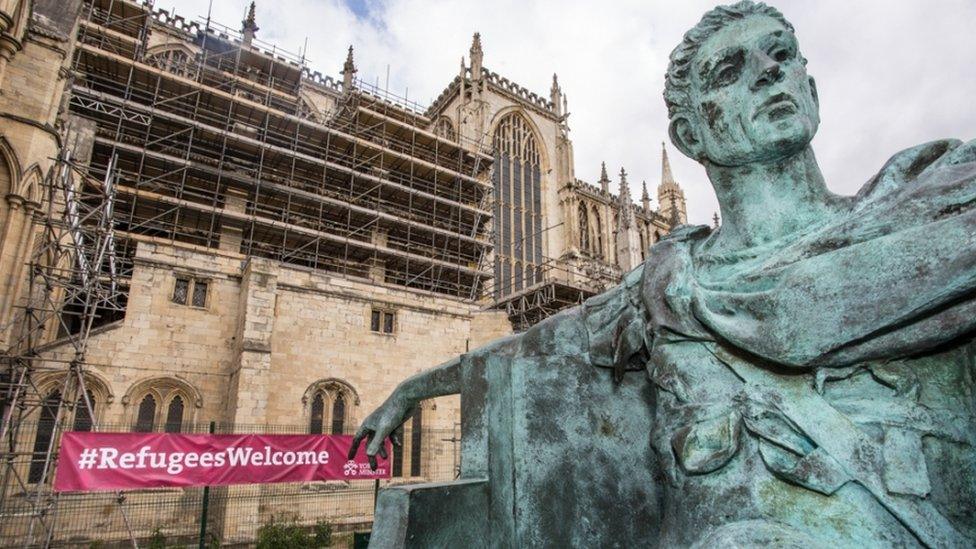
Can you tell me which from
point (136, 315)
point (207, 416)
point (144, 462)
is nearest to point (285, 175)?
point (136, 315)

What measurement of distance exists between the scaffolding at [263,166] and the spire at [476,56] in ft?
25.7

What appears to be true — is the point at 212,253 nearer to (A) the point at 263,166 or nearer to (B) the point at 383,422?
(A) the point at 263,166

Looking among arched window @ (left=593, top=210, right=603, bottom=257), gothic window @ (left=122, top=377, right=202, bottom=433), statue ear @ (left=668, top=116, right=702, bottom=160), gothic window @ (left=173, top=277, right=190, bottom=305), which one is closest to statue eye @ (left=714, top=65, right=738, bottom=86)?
statue ear @ (left=668, top=116, right=702, bottom=160)

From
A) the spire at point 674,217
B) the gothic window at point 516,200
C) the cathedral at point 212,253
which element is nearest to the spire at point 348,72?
the cathedral at point 212,253

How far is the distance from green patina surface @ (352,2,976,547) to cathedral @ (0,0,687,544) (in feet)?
39.4

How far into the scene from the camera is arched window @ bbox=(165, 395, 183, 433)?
13438mm

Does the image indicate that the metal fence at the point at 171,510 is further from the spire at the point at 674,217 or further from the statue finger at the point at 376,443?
the spire at the point at 674,217

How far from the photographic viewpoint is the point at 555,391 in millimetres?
1442

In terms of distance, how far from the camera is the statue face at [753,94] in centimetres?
128

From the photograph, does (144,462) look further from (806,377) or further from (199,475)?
(806,377)

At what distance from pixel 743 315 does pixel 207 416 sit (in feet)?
50.1

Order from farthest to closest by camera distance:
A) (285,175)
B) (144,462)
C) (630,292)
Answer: (285,175) → (144,462) → (630,292)

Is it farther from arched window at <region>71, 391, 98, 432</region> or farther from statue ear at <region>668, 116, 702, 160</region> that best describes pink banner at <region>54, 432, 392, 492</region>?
statue ear at <region>668, 116, 702, 160</region>

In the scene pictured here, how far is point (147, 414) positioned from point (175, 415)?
604mm
